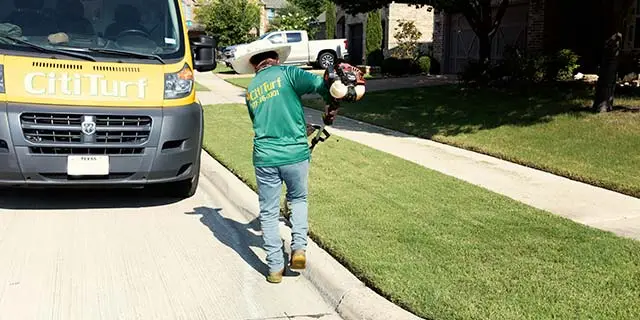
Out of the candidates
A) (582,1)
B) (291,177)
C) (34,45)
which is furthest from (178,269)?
(582,1)

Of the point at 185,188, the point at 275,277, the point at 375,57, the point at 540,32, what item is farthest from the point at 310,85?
the point at 375,57

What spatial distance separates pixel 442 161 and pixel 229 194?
3287 mm

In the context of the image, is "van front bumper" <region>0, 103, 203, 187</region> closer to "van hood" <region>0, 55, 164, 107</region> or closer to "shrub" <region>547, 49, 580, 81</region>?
"van hood" <region>0, 55, 164, 107</region>

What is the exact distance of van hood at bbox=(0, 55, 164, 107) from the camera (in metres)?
5.71

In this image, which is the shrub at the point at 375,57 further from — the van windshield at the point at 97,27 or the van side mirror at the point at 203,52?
the van windshield at the point at 97,27

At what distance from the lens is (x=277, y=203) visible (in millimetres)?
4488

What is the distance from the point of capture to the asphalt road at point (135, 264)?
4070mm

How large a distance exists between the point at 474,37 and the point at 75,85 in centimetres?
1811

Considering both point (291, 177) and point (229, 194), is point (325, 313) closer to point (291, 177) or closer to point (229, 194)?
point (291, 177)

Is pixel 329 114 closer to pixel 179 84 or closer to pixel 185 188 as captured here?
pixel 179 84

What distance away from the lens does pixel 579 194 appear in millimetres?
6863

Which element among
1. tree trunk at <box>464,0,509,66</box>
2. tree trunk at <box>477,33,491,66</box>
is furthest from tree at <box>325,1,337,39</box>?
tree trunk at <box>477,33,491,66</box>

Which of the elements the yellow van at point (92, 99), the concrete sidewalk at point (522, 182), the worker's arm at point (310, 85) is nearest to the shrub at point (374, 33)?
the concrete sidewalk at point (522, 182)

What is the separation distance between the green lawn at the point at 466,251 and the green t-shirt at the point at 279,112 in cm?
96
